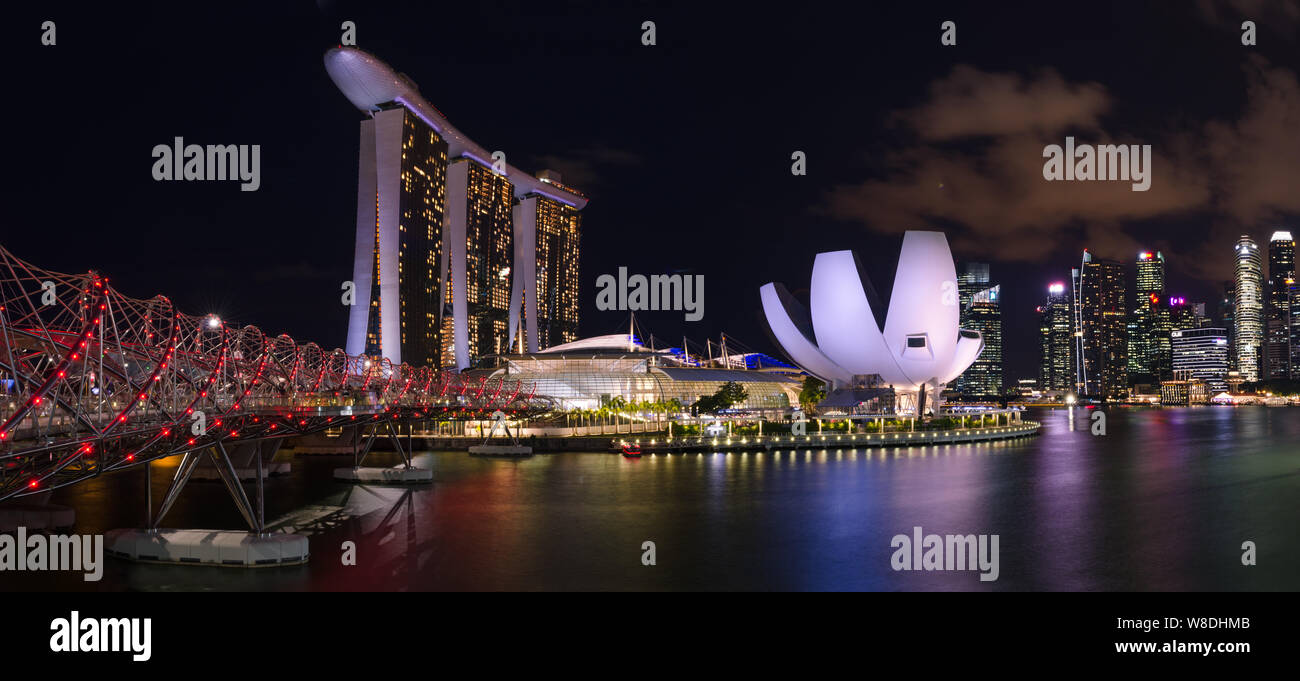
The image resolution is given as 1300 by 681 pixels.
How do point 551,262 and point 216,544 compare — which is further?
point 551,262

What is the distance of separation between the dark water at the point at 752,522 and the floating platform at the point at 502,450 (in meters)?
3.57

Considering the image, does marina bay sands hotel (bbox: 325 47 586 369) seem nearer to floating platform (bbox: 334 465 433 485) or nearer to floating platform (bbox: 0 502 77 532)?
floating platform (bbox: 334 465 433 485)

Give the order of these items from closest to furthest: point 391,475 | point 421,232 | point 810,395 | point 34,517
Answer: point 34,517 < point 391,475 < point 810,395 < point 421,232

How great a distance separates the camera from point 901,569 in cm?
1572

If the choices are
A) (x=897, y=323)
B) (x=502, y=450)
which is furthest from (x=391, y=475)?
(x=897, y=323)

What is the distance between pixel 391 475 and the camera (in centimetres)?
2858

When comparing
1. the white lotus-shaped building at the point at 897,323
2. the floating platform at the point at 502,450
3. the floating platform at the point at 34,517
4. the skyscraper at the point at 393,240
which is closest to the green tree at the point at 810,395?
the white lotus-shaped building at the point at 897,323

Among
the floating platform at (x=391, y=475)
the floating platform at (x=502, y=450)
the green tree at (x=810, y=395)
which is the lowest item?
the floating platform at (x=502, y=450)

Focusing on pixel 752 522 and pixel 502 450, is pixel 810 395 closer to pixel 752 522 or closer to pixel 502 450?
pixel 502 450

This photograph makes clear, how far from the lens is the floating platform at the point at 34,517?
1833cm

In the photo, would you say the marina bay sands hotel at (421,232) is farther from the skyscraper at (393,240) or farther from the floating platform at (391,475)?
the floating platform at (391,475)

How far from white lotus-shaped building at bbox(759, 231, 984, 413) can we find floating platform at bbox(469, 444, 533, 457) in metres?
24.1

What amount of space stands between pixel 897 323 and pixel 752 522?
3782 cm
